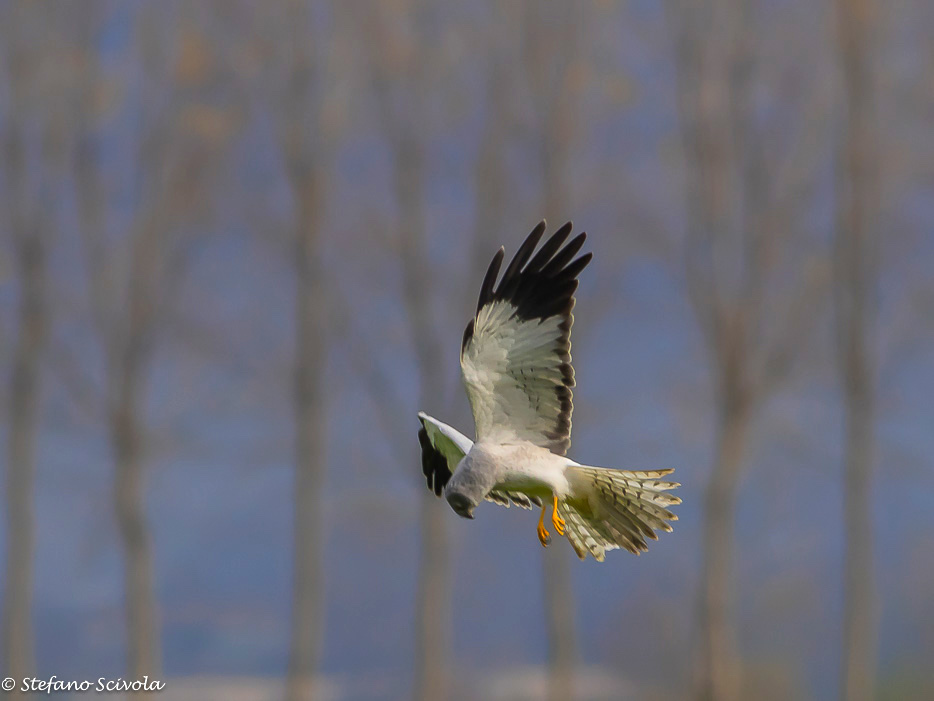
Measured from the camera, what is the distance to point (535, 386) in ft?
19.0

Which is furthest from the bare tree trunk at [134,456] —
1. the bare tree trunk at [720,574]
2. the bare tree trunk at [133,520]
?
the bare tree trunk at [720,574]

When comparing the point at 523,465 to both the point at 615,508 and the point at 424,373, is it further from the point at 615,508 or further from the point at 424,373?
the point at 424,373

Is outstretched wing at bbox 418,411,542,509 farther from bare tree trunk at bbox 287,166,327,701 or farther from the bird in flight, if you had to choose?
bare tree trunk at bbox 287,166,327,701

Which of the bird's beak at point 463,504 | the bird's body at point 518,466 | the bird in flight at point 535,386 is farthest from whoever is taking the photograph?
the bird in flight at point 535,386

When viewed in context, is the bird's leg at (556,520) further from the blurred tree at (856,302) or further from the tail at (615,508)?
the blurred tree at (856,302)

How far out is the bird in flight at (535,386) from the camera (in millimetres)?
5660

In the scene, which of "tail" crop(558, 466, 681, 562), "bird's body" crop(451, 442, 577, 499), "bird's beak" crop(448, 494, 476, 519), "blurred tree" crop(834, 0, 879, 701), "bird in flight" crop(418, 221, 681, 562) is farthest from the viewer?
"blurred tree" crop(834, 0, 879, 701)

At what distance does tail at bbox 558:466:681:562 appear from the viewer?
19.2 feet

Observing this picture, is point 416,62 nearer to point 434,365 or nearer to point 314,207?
point 314,207

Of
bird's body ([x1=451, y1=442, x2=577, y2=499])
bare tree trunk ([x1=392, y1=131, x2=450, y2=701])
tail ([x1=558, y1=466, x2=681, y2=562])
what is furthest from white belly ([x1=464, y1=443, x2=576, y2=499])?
bare tree trunk ([x1=392, y1=131, x2=450, y2=701])

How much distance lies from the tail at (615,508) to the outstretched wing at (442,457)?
13.4 inches

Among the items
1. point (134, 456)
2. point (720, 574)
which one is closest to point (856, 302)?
point (720, 574)

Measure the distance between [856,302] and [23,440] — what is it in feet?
34.3

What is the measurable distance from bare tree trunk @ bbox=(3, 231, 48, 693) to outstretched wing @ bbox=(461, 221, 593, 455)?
1041 cm
